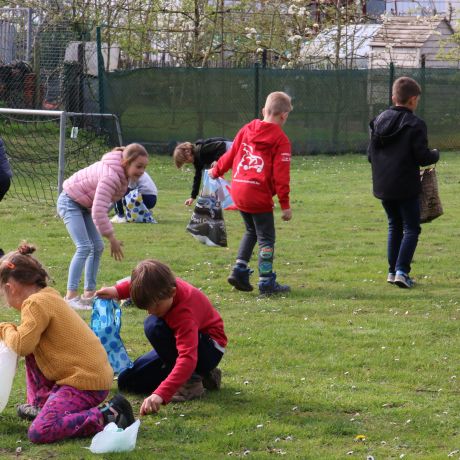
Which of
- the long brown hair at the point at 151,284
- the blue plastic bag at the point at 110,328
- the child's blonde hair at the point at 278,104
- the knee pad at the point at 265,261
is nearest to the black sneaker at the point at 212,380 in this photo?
the blue plastic bag at the point at 110,328

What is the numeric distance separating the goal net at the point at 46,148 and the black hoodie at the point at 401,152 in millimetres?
7251

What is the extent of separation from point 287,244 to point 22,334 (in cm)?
679

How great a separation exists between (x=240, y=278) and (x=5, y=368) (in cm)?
386

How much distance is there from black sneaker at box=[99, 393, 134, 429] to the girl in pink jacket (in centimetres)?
233

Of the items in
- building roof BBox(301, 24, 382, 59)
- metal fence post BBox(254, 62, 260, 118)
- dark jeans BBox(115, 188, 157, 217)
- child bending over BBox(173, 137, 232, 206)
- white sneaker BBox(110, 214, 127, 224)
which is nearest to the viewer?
child bending over BBox(173, 137, 232, 206)

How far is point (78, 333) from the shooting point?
5121 mm

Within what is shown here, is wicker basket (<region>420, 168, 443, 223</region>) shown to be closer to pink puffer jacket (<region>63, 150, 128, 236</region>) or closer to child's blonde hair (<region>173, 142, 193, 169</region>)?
child's blonde hair (<region>173, 142, 193, 169</region>)

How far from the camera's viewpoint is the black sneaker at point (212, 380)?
18.9 ft

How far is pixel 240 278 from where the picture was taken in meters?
8.75

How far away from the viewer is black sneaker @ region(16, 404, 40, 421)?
17.2 ft

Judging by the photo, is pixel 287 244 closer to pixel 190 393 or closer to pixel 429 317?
pixel 429 317

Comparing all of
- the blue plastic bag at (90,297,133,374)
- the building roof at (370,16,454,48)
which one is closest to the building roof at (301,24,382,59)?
the building roof at (370,16,454,48)

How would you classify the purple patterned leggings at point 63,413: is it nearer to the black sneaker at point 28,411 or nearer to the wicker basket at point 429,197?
the black sneaker at point 28,411

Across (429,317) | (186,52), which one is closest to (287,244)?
(429,317)
